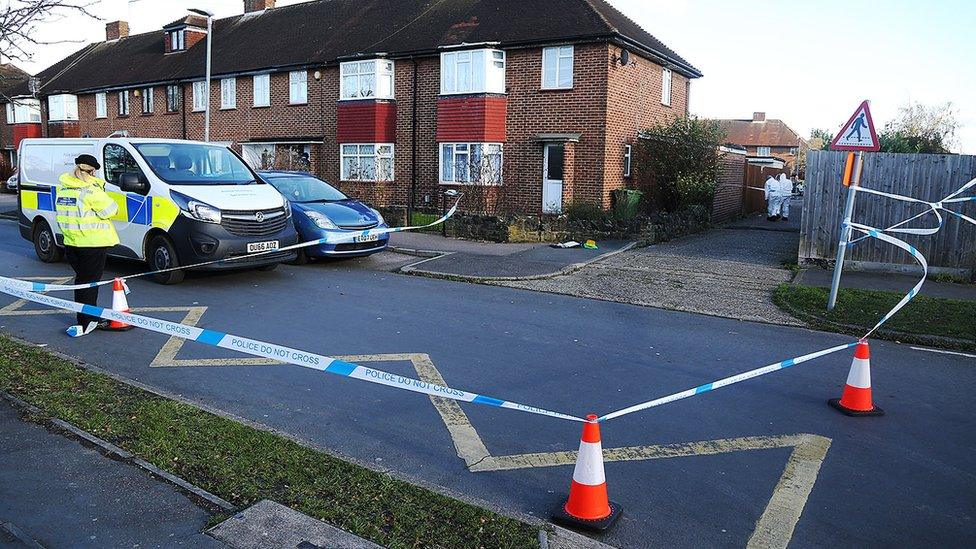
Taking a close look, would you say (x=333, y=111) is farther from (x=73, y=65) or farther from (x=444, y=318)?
(x=73, y=65)

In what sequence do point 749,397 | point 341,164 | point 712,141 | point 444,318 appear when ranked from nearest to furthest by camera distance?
point 749,397
point 444,318
point 712,141
point 341,164

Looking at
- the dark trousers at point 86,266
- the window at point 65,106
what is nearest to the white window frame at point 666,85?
the dark trousers at point 86,266

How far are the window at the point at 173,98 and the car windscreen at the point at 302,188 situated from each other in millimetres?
20100

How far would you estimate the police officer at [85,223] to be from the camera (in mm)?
7234

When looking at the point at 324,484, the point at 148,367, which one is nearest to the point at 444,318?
the point at 148,367

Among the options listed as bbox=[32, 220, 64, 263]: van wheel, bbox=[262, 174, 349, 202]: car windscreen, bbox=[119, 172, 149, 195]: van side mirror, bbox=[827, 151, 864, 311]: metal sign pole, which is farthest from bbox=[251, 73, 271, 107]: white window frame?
bbox=[827, 151, 864, 311]: metal sign pole

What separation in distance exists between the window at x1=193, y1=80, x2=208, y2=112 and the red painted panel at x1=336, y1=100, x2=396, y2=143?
28.9 ft

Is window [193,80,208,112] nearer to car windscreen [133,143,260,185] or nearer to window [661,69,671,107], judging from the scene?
window [661,69,671,107]

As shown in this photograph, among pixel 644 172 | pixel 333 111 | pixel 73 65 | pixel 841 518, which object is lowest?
pixel 841 518

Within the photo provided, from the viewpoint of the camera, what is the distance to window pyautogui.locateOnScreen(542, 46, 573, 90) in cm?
2030

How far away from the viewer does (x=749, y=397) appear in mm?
6082

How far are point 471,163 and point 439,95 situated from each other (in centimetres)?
280

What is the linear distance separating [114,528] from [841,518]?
12.6 ft

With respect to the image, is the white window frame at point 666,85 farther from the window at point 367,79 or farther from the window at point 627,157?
the window at point 367,79
